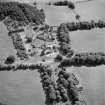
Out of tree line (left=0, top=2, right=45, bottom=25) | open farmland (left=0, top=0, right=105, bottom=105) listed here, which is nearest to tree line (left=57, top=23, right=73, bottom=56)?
open farmland (left=0, top=0, right=105, bottom=105)

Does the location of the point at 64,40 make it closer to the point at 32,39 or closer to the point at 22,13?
the point at 32,39

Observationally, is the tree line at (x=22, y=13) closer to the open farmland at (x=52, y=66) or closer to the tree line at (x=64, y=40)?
the open farmland at (x=52, y=66)

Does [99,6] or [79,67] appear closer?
[79,67]

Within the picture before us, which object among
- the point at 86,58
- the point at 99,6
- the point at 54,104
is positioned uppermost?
the point at 99,6

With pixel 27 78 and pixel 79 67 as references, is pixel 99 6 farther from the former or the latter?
pixel 27 78

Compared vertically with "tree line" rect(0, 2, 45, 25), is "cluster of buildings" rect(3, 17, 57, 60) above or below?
below

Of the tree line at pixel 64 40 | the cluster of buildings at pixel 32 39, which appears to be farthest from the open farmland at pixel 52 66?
the tree line at pixel 64 40

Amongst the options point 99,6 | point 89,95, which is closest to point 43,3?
point 99,6

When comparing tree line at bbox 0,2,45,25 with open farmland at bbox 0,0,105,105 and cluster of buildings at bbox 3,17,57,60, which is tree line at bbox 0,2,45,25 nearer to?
cluster of buildings at bbox 3,17,57,60

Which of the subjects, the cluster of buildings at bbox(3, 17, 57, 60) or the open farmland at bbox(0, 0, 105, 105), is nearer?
the open farmland at bbox(0, 0, 105, 105)
